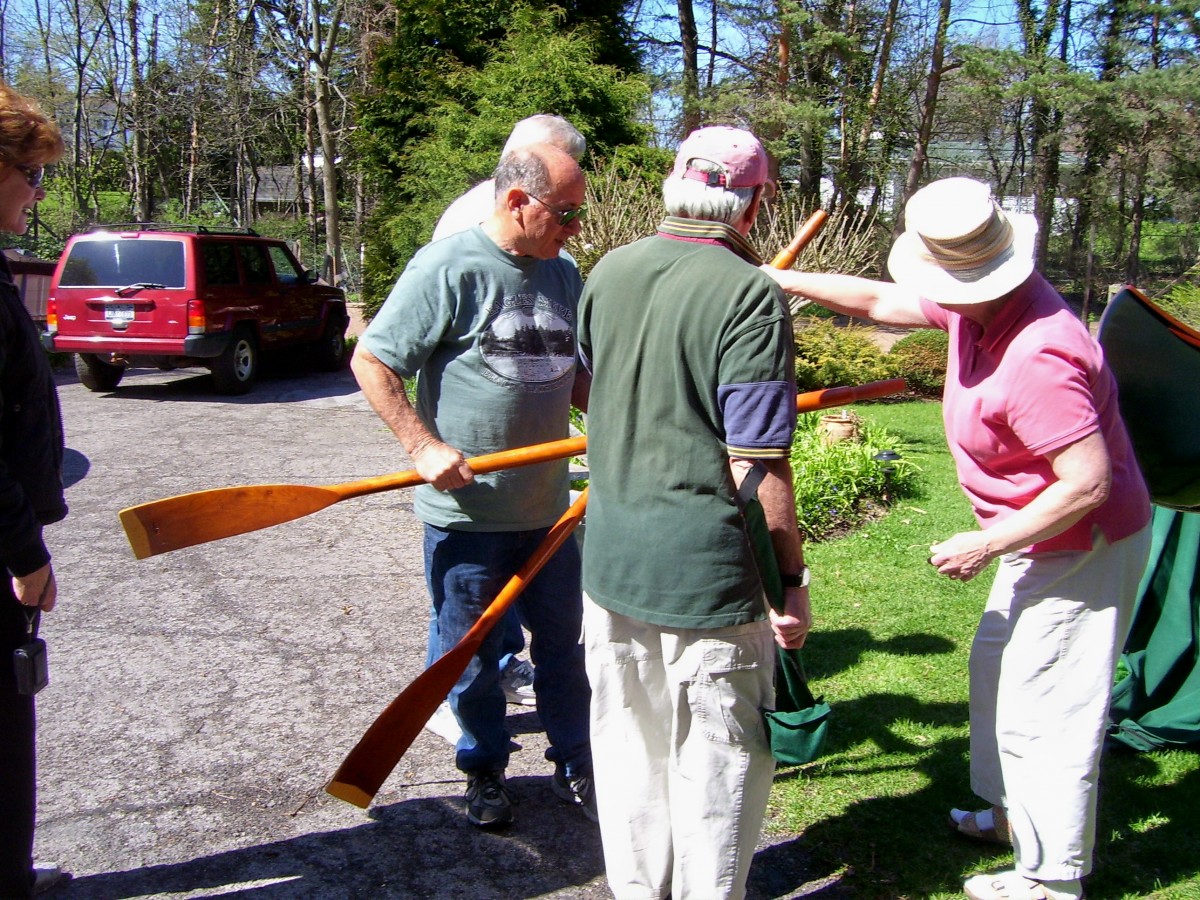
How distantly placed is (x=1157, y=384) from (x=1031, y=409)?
0.77m

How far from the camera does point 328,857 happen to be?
2963 mm

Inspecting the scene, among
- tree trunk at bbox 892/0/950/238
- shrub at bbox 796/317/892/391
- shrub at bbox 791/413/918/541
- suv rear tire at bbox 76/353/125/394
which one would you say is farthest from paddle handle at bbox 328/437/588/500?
tree trunk at bbox 892/0/950/238

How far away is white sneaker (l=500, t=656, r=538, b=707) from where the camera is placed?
4.00m

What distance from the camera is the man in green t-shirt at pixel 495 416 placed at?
2775mm

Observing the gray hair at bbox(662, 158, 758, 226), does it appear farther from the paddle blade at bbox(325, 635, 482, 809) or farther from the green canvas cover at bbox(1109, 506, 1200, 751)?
the green canvas cover at bbox(1109, 506, 1200, 751)

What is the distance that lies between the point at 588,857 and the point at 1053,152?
755 inches

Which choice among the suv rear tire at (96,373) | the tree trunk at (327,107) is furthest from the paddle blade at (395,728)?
the tree trunk at (327,107)

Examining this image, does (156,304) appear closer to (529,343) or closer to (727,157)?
(529,343)

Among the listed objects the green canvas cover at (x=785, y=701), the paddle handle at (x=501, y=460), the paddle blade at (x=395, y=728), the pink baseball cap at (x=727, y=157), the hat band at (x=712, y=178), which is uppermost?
the pink baseball cap at (x=727, y=157)

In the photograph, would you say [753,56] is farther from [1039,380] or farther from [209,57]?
[1039,380]

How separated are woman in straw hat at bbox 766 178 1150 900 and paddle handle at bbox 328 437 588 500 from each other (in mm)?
977

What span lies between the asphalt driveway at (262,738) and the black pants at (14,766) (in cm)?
37

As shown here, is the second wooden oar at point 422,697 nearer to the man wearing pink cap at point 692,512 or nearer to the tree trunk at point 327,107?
the man wearing pink cap at point 692,512

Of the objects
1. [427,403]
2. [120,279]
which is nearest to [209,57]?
[120,279]
